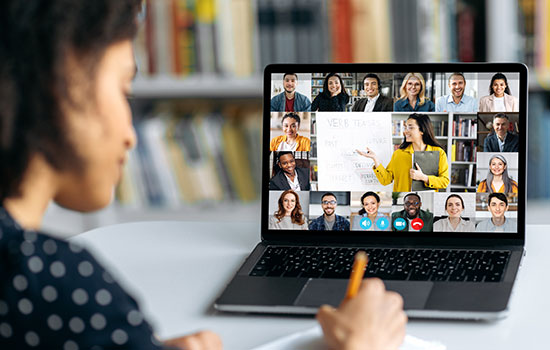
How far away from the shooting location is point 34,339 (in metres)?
0.58

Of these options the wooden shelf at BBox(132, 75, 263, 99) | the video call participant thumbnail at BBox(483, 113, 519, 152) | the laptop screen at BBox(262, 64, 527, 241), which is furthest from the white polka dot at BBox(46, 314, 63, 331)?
the wooden shelf at BBox(132, 75, 263, 99)

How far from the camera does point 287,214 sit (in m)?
1.11

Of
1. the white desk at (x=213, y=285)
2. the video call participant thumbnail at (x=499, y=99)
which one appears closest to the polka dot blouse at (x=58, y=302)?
the white desk at (x=213, y=285)

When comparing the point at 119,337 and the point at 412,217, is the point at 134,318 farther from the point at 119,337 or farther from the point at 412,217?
the point at 412,217

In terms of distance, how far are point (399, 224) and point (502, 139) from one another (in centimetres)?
18

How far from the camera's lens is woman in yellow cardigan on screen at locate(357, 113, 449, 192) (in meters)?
1.06

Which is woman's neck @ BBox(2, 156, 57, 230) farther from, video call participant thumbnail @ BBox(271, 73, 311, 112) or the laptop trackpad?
video call participant thumbnail @ BBox(271, 73, 311, 112)

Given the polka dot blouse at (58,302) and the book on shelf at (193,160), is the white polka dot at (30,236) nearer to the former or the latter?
the polka dot blouse at (58,302)

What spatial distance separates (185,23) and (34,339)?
1.58 metres

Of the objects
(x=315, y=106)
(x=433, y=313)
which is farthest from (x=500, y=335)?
(x=315, y=106)

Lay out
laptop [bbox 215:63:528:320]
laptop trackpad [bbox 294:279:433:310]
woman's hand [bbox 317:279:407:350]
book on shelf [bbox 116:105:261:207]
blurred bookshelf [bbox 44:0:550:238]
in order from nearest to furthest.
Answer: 1. woman's hand [bbox 317:279:407:350]
2. laptop trackpad [bbox 294:279:433:310]
3. laptop [bbox 215:63:528:320]
4. blurred bookshelf [bbox 44:0:550:238]
5. book on shelf [bbox 116:105:261:207]

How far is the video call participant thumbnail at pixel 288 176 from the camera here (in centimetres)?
110

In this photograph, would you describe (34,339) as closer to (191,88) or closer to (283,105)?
(283,105)

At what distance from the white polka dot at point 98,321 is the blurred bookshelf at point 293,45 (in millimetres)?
1532
